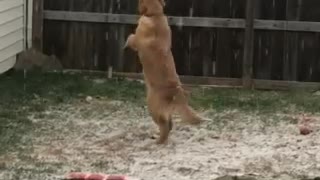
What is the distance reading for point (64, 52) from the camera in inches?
441

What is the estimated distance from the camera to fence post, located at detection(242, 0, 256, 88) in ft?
34.7

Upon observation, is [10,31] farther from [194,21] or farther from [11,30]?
[194,21]

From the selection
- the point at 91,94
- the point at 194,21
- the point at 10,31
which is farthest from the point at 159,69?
the point at 10,31

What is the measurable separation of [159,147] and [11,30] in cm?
435

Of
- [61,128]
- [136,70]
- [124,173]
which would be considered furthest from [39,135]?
[136,70]

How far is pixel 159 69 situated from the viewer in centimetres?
711

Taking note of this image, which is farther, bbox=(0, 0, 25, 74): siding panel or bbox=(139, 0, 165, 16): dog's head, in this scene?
bbox=(0, 0, 25, 74): siding panel

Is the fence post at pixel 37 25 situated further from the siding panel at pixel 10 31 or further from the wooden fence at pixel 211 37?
the siding panel at pixel 10 31

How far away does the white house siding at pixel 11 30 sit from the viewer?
10.4 m

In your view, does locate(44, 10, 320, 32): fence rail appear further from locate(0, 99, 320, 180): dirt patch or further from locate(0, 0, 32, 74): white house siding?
locate(0, 99, 320, 180): dirt patch

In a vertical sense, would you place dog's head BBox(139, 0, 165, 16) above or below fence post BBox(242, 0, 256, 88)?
above

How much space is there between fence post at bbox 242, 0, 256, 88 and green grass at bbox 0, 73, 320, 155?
30 cm

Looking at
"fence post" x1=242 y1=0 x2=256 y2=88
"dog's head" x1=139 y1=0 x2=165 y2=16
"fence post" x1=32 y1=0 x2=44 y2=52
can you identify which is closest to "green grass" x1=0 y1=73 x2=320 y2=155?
"fence post" x1=242 y1=0 x2=256 y2=88

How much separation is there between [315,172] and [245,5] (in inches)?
187
